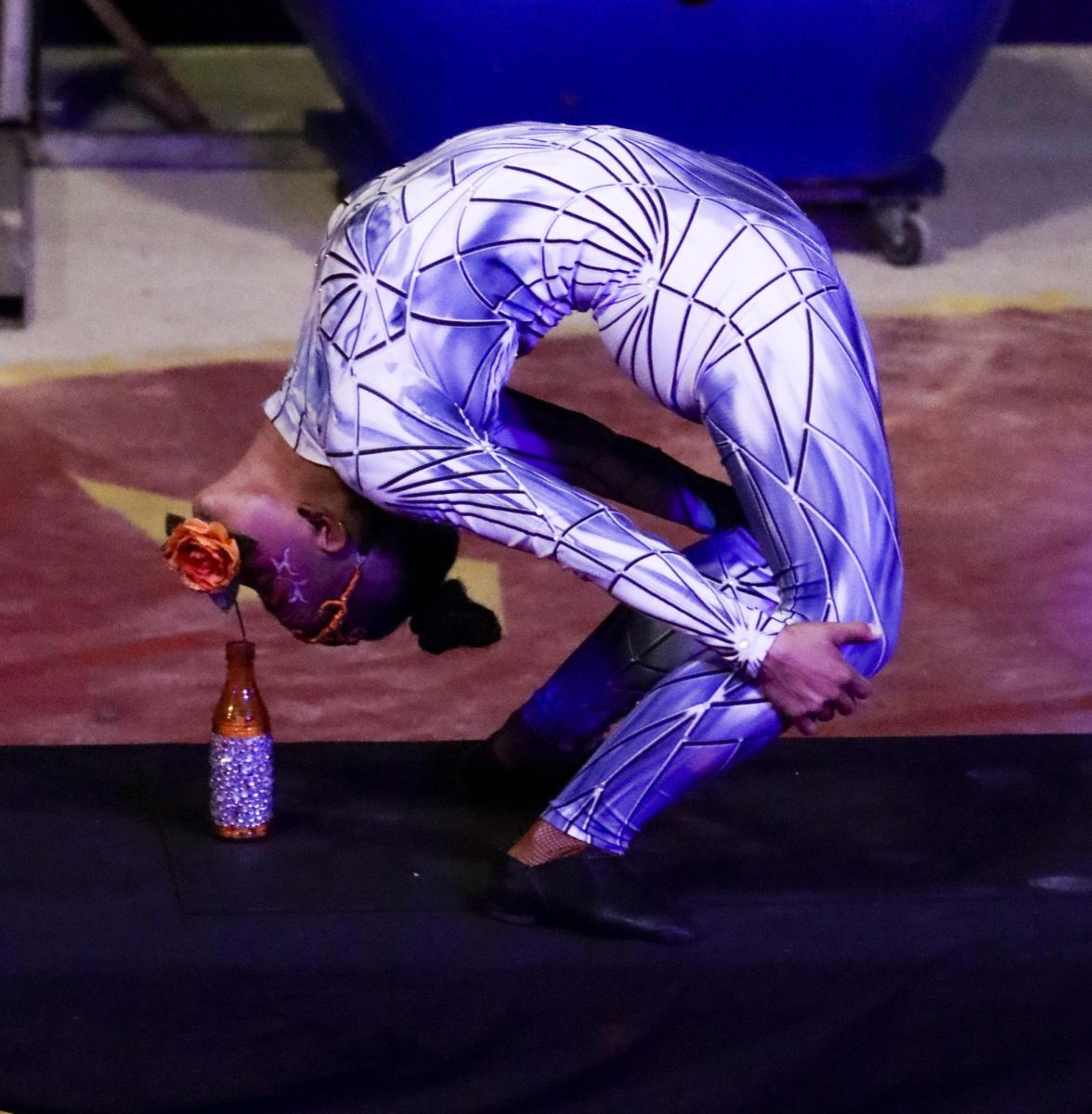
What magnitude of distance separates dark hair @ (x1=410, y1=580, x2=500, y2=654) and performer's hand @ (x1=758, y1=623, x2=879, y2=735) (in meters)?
Result: 0.32

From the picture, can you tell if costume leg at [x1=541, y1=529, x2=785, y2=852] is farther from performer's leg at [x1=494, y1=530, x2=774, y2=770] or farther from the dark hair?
the dark hair

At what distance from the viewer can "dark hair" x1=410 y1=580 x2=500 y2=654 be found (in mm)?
1849

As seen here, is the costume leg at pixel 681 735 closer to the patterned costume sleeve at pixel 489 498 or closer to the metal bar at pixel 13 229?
the patterned costume sleeve at pixel 489 498

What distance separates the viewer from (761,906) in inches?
70.5

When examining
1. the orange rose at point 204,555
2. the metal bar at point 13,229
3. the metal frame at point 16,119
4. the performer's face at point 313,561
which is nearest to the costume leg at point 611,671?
the performer's face at point 313,561

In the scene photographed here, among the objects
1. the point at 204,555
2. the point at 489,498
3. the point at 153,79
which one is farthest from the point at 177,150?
the point at 489,498

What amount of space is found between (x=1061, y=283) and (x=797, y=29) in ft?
2.97

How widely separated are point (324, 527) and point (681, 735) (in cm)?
40

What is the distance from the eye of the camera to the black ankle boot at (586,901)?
1727mm

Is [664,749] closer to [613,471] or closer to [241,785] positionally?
[613,471]

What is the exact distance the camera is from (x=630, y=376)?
1.76 metres

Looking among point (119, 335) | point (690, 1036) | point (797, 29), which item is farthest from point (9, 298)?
point (690, 1036)

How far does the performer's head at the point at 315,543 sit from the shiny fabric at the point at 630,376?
0.04m

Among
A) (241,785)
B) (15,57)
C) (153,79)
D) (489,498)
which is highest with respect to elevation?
(489,498)
